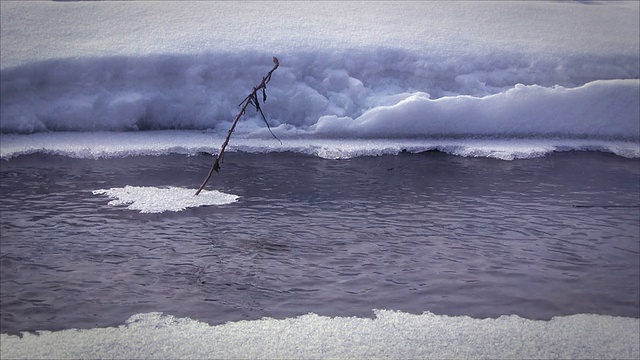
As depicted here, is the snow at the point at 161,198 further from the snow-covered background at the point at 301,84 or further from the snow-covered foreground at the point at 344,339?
the snow-covered foreground at the point at 344,339

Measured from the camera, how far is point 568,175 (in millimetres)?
4875

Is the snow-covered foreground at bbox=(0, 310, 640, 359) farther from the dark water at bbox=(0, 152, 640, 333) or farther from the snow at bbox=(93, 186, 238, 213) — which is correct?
the snow at bbox=(93, 186, 238, 213)

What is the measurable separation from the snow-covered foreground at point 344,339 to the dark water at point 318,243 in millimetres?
81

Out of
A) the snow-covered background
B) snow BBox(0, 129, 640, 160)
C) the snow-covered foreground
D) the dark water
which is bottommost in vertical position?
the snow-covered foreground

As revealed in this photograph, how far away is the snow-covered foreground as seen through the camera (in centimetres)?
227

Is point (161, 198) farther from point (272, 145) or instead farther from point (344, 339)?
point (344, 339)

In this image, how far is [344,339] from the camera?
7.76 ft

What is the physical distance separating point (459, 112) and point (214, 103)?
2048mm

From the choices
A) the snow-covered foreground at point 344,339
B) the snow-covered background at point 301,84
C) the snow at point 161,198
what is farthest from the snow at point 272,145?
the snow-covered foreground at point 344,339

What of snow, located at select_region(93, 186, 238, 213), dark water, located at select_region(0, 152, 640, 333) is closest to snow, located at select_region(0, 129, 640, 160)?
dark water, located at select_region(0, 152, 640, 333)

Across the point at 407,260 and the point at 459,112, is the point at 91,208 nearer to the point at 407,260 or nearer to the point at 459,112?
the point at 407,260

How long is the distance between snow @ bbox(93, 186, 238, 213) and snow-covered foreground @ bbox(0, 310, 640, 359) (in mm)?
1438

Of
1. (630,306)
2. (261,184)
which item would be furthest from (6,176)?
(630,306)

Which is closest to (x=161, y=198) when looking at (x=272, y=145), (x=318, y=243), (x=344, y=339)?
(x=318, y=243)
